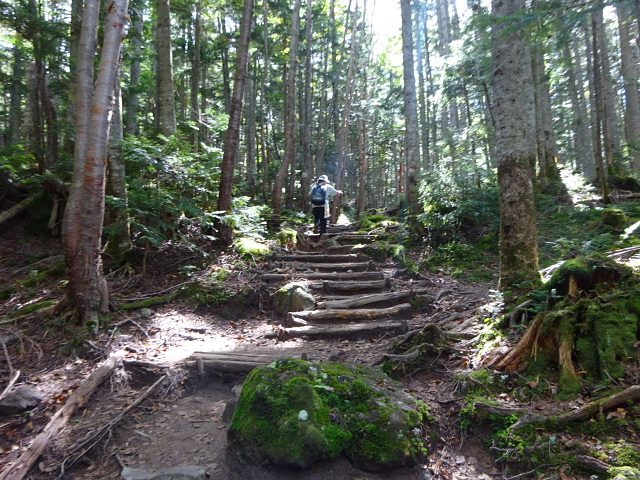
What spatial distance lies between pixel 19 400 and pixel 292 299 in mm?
4380

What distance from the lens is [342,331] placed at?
6.46 meters

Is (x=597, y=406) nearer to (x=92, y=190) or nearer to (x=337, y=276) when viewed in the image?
(x=337, y=276)

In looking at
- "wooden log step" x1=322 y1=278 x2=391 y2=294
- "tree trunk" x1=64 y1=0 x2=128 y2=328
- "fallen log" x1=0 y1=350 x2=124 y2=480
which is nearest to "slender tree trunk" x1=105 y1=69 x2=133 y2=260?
"tree trunk" x1=64 y1=0 x2=128 y2=328

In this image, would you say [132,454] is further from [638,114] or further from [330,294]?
[638,114]

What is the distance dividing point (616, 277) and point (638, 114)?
14.2m

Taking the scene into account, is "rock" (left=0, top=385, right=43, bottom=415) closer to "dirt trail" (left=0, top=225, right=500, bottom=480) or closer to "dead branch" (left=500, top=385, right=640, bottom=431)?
"dirt trail" (left=0, top=225, right=500, bottom=480)

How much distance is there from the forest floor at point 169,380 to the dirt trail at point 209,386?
0.01m

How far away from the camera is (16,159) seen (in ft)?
30.6

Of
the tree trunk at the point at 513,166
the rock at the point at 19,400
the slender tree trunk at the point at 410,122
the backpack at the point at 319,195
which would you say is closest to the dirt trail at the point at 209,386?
the rock at the point at 19,400

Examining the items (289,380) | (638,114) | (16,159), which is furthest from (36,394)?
(638,114)

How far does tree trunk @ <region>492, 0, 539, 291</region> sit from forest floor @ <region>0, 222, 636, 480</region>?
31.3 inches

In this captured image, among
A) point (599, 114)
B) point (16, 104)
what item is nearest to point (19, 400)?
point (599, 114)

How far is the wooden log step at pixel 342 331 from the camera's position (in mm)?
6398

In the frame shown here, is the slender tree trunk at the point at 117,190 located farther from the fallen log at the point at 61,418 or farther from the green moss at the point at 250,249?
the fallen log at the point at 61,418
